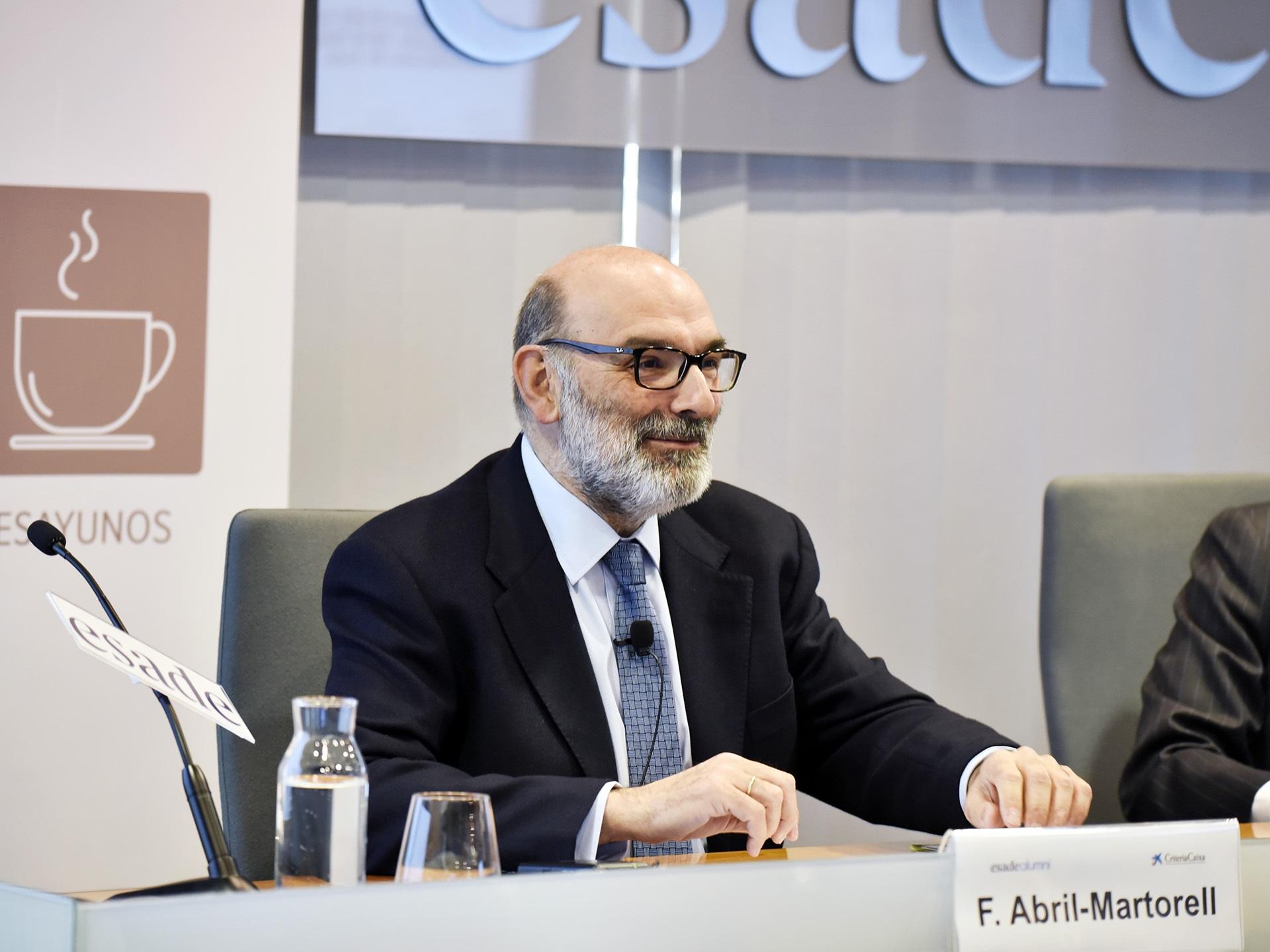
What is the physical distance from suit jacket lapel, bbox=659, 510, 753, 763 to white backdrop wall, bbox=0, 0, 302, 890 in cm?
97

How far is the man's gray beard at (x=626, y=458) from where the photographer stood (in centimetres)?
183

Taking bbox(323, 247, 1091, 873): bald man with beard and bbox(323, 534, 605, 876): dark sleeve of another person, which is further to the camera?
bbox(323, 247, 1091, 873): bald man with beard

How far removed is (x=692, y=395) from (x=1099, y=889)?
104 cm

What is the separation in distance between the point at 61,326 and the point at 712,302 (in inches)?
57.1

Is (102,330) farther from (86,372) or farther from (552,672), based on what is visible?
(552,672)

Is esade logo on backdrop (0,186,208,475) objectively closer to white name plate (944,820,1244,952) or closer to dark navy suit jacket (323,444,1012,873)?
dark navy suit jacket (323,444,1012,873)

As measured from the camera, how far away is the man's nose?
6.08 feet

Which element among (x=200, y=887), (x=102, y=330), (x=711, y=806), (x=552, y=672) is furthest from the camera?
(x=102, y=330)

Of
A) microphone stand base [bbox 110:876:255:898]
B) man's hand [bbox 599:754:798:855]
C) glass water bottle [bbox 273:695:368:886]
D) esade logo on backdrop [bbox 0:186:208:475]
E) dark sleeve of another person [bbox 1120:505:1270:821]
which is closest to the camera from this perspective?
microphone stand base [bbox 110:876:255:898]

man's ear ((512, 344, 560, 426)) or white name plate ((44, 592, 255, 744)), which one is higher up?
man's ear ((512, 344, 560, 426))

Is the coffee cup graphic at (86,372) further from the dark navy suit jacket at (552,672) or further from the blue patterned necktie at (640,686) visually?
the blue patterned necktie at (640,686)

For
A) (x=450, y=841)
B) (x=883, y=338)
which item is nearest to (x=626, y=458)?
(x=450, y=841)

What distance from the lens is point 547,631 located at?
1752mm

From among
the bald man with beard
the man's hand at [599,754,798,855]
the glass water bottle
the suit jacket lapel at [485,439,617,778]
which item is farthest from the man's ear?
the glass water bottle
